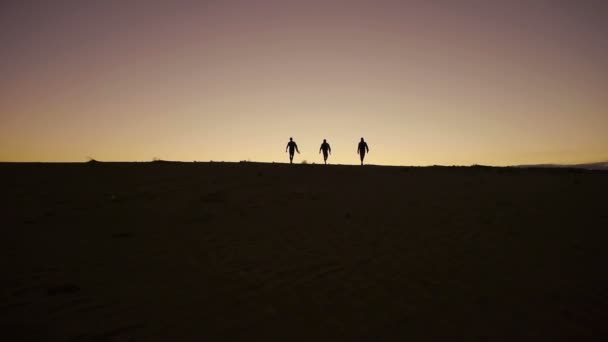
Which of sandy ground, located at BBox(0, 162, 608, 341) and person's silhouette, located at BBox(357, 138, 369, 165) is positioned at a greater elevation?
person's silhouette, located at BBox(357, 138, 369, 165)

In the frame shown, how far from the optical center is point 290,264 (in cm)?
706

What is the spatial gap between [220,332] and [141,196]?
8.53 meters

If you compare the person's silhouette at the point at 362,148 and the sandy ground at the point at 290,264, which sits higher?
the person's silhouette at the point at 362,148

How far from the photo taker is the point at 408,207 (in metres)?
12.2

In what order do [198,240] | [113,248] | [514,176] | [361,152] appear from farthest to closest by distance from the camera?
[361,152] < [514,176] < [198,240] < [113,248]

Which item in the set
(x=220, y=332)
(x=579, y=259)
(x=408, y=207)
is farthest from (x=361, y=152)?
(x=220, y=332)

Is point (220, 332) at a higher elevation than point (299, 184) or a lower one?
lower

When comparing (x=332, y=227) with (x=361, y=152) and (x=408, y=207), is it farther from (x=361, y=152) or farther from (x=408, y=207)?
(x=361, y=152)

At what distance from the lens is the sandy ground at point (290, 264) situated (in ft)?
16.2

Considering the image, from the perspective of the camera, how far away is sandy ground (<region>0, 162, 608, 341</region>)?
4.93 meters

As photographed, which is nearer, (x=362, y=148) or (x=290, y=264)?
(x=290, y=264)

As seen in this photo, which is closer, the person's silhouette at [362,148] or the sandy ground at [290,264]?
the sandy ground at [290,264]

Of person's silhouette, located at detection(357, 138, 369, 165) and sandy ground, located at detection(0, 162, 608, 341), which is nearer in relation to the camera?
sandy ground, located at detection(0, 162, 608, 341)

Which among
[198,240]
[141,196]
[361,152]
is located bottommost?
[198,240]
